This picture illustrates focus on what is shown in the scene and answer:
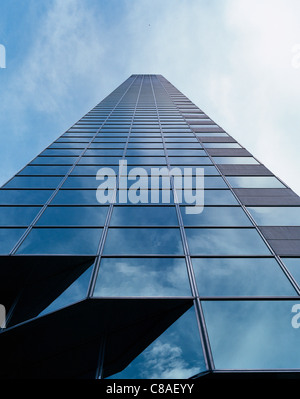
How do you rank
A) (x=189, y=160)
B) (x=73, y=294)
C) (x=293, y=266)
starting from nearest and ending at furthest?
1. (x=73, y=294)
2. (x=293, y=266)
3. (x=189, y=160)

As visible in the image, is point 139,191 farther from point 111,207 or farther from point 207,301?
point 207,301

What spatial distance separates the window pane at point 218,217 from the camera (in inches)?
342

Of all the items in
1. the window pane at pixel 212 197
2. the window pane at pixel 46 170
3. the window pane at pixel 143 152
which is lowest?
the window pane at pixel 212 197

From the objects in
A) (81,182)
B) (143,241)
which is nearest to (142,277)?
(143,241)

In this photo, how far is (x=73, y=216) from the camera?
29.6 feet

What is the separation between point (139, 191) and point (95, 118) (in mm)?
13649

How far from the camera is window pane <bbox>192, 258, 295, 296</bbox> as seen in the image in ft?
19.9

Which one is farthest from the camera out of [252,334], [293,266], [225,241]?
[225,241]

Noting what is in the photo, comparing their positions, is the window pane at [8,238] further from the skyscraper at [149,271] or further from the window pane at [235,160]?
the window pane at [235,160]

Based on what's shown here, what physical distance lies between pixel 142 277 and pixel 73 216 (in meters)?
3.61

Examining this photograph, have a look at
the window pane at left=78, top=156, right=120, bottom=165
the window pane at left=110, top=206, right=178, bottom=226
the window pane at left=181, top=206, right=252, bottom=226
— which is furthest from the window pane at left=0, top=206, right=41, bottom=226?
the window pane at left=181, top=206, right=252, bottom=226

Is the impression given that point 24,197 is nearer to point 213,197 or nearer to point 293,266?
point 213,197

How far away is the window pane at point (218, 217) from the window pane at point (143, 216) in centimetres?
45

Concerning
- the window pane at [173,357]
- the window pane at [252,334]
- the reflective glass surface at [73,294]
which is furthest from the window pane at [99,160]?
the window pane at [173,357]
